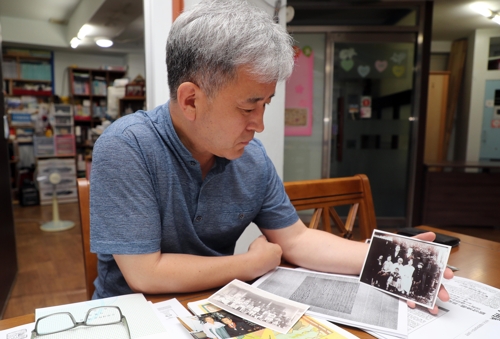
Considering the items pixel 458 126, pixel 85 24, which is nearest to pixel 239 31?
pixel 85 24

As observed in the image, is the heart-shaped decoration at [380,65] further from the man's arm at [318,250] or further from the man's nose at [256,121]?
the man's nose at [256,121]

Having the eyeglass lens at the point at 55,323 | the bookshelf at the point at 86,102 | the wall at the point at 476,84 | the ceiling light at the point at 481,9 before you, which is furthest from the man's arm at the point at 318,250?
the bookshelf at the point at 86,102

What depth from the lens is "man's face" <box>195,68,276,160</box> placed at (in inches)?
28.6

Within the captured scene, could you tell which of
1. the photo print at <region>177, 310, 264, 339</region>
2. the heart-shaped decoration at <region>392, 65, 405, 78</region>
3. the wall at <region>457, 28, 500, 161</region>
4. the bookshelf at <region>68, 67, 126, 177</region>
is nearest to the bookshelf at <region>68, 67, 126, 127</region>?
the bookshelf at <region>68, 67, 126, 177</region>

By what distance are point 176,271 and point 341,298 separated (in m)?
0.35

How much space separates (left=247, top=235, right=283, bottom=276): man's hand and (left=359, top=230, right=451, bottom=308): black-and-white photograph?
204 millimetres

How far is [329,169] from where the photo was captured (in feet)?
13.0

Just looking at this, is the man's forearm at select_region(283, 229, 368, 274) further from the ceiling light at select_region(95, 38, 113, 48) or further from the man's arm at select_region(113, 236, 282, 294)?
the ceiling light at select_region(95, 38, 113, 48)

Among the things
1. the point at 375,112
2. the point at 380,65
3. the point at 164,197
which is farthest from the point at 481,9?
the point at 164,197

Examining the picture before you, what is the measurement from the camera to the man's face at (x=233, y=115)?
727mm

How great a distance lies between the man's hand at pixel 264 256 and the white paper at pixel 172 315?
20 centimetres

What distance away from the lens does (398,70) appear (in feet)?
12.5

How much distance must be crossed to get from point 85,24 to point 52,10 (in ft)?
2.18

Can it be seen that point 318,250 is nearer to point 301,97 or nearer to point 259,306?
point 259,306
